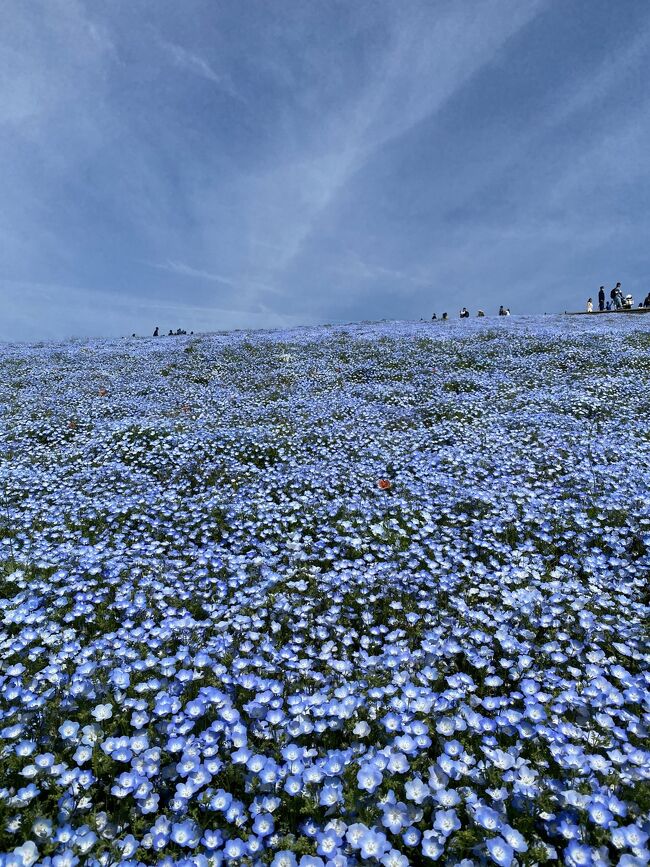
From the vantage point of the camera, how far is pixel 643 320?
82.7ft

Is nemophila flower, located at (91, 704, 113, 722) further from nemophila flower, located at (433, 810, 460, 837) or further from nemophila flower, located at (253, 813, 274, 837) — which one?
nemophila flower, located at (433, 810, 460, 837)

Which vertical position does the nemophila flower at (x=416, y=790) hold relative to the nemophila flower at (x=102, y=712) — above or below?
below

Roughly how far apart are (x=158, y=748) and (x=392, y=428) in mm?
7787

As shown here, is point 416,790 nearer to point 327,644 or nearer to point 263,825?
point 263,825

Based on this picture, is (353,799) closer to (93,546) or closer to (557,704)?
(557,704)

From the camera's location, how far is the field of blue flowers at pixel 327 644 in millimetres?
2775

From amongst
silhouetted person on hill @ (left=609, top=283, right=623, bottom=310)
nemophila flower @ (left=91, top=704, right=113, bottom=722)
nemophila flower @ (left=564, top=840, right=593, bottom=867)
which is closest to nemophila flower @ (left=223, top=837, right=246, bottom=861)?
nemophila flower @ (left=91, top=704, right=113, bottom=722)

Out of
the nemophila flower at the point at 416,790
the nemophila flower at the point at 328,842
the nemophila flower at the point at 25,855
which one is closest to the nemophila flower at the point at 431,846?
the nemophila flower at the point at 416,790

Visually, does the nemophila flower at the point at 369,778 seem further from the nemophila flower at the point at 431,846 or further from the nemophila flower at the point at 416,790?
the nemophila flower at the point at 431,846

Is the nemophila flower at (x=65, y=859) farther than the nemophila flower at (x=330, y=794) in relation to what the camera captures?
No

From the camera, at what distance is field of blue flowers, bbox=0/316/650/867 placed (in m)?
2.78

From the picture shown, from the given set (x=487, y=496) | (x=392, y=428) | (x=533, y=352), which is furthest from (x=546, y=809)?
(x=533, y=352)

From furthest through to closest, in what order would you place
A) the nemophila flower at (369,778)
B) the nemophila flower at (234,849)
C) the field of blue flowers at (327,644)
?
the nemophila flower at (369,778) < the field of blue flowers at (327,644) < the nemophila flower at (234,849)

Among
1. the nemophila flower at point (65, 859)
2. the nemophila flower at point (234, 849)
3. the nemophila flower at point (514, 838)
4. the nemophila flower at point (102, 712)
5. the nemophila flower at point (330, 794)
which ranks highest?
the nemophila flower at point (102, 712)
